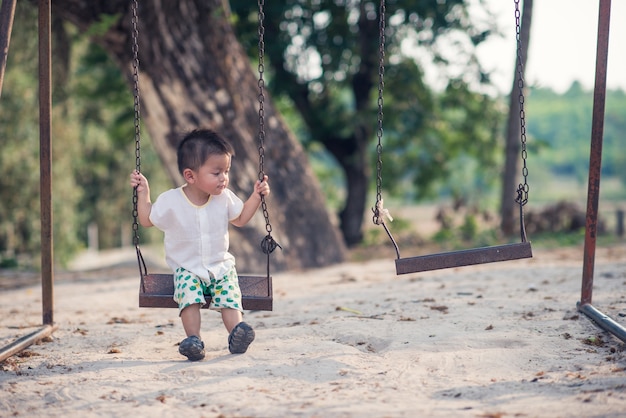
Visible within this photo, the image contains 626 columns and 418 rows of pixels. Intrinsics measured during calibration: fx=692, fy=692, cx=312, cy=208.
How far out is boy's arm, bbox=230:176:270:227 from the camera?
3.46 meters

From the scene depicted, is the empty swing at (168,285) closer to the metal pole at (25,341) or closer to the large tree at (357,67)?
the metal pole at (25,341)

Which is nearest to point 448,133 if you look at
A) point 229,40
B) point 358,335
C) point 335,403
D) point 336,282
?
point 229,40

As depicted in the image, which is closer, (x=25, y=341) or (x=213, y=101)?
(x=25, y=341)

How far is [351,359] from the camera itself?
3174 millimetres

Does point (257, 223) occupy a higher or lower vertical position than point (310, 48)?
lower

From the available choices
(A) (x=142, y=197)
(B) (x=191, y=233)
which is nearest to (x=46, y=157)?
(A) (x=142, y=197)

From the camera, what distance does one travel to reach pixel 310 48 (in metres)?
11.0

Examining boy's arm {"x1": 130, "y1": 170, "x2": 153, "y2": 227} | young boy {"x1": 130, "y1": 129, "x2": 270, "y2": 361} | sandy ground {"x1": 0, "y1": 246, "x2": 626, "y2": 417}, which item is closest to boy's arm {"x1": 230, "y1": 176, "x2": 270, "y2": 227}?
young boy {"x1": 130, "y1": 129, "x2": 270, "y2": 361}

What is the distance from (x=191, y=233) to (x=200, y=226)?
0.19 feet

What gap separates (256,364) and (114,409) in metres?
0.73

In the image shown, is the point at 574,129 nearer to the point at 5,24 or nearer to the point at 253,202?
the point at 253,202

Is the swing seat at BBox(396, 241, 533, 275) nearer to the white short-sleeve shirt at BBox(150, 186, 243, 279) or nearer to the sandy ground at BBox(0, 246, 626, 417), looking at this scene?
the sandy ground at BBox(0, 246, 626, 417)

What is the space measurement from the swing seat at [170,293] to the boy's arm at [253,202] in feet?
1.06

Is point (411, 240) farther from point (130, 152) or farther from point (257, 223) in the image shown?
point (130, 152)
